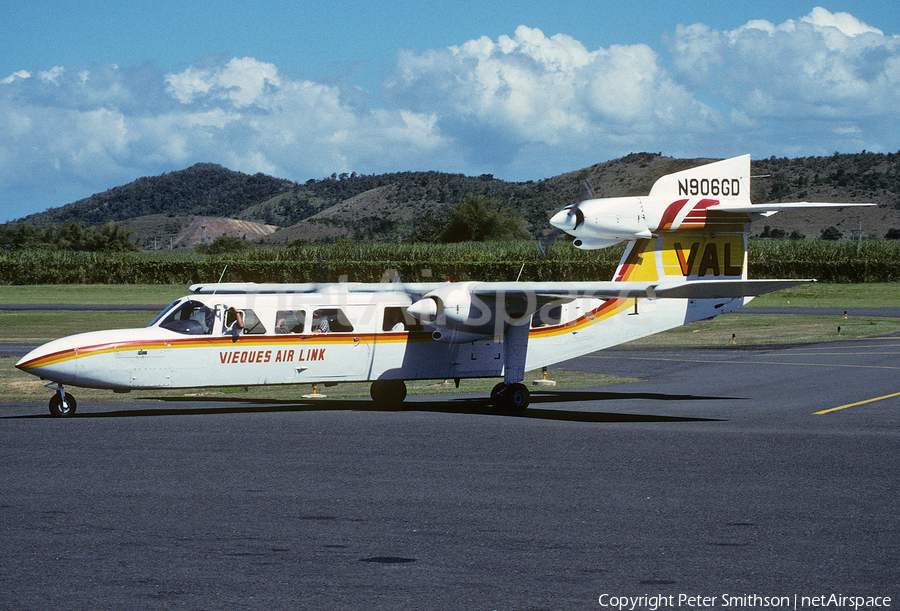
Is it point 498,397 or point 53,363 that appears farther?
point 498,397

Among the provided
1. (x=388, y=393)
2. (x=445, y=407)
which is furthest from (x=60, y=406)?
(x=445, y=407)

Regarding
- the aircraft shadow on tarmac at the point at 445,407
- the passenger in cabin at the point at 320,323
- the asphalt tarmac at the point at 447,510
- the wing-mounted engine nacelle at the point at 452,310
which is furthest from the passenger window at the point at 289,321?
the wing-mounted engine nacelle at the point at 452,310

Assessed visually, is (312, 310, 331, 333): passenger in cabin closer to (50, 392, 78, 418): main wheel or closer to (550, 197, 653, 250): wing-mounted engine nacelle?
(50, 392, 78, 418): main wheel

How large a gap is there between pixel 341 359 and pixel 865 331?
28.3m

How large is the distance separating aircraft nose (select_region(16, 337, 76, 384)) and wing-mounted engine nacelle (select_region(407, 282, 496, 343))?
648 centimetres

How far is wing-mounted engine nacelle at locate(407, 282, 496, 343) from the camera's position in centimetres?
1836

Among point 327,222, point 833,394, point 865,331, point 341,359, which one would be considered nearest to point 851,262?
point 865,331

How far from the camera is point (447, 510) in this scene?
9.77 m

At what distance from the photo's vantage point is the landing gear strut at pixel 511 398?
19.3 m

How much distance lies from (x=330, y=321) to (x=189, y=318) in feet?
9.19

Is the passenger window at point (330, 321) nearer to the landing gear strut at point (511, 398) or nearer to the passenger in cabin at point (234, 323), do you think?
the passenger in cabin at point (234, 323)

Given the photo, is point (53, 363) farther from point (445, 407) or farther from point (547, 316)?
point (547, 316)

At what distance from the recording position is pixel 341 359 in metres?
18.6

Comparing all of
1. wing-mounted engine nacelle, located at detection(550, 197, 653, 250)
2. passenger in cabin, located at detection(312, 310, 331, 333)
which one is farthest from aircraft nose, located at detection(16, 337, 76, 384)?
wing-mounted engine nacelle, located at detection(550, 197, 653, 250)
